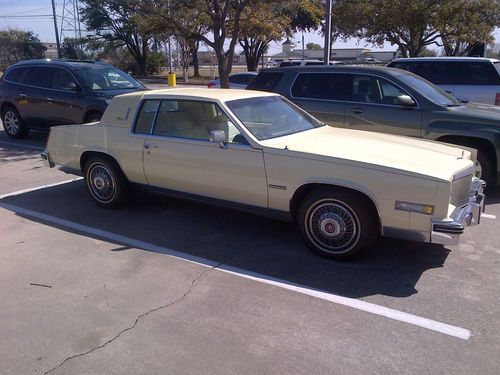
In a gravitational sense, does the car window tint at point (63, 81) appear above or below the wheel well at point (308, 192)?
above

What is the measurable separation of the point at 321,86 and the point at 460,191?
397 cm

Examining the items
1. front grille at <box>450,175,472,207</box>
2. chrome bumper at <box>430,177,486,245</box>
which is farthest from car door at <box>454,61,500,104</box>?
chrome bumper at <box>430,177,486,245</box>

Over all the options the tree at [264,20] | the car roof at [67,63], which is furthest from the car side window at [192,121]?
the tree at [264,20]

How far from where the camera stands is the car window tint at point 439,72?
34.1 feet

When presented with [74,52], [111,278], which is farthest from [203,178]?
[74,52]

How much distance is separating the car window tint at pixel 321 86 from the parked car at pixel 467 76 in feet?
12.0

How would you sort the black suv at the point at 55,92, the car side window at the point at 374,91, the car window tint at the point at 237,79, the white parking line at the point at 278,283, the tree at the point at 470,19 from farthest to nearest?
the tree at the point at 470,19 → the car window tint at the point at 237,79 → the black suv at the point at 55,92 → the car side window at the point at 374,91 → the white parking line at the point at 278,283

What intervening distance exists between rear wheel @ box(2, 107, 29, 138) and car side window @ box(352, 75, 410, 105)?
777 cm

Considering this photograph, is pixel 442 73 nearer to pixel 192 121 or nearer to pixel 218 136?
pixel 192 121

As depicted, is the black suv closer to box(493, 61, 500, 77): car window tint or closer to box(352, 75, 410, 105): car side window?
box(352, 75, 410, 105): car side window

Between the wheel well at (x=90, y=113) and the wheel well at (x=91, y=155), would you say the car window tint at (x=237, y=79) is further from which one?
the wheel well at (x=91, y=155)

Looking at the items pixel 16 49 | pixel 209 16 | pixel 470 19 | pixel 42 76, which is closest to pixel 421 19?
pixel 470 19

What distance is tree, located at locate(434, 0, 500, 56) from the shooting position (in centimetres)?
2083

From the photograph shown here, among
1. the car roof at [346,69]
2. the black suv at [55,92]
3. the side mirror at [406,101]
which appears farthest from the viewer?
the black suv at [55,92]
